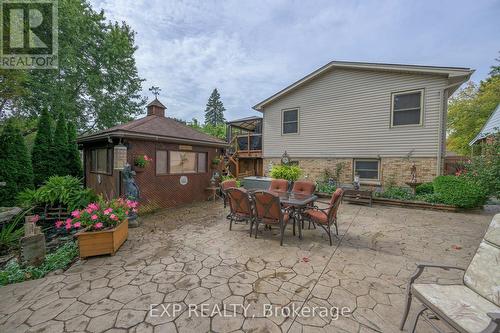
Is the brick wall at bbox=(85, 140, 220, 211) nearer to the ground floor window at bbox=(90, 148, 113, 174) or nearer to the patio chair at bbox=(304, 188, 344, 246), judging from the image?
the ground floor window at bbox=(90, 148, 113, 174)

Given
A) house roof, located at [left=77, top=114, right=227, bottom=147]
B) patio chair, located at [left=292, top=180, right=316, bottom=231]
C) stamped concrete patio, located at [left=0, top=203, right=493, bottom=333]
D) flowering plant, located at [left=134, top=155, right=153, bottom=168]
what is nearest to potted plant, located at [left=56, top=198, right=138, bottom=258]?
stamped concrete patio, located at [left=0, top=203, right=493, bottom=333]

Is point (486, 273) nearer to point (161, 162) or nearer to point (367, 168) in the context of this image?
point (161, 162)

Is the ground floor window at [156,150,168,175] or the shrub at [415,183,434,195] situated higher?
the ground floor window at [156,150,168,175]

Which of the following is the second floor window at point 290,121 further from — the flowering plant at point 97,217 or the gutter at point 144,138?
the flowering plant at point 97,217

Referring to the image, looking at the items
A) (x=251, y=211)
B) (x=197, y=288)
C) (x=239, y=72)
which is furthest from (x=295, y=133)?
(x=197, y=288)

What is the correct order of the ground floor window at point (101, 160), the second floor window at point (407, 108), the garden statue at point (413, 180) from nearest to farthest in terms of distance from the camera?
the ground floor window at point (101, 160) → the garden statue at point (413, 180) → the second floor window at point (407, 108)

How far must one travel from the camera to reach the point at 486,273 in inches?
73.0

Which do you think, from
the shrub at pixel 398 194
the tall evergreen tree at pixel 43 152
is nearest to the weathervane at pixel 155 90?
the tall evergreen tree at pixel 43 152

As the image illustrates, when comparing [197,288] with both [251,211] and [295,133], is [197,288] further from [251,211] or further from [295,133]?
[295,133]

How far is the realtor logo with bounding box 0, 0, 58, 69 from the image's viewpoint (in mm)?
7586

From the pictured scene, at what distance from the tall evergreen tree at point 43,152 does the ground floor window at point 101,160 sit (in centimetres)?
328

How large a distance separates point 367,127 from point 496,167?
5208 mm

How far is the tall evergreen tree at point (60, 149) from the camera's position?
9578 mm

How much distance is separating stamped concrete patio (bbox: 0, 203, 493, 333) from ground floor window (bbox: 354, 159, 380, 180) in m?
4.30
